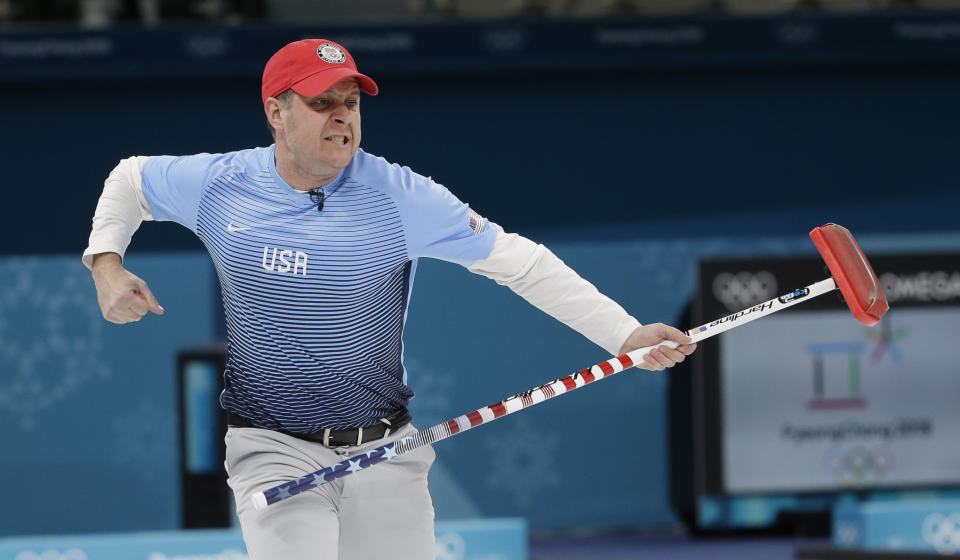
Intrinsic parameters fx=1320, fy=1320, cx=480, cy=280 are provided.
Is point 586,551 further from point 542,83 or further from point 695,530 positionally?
point 542,83

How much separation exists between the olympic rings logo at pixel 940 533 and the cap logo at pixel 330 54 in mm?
3834

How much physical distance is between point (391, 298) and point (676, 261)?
3319 millimetres

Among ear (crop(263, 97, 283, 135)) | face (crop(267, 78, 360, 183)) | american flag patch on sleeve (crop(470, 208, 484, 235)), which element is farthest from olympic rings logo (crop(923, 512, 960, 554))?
ear (crop(263, 97, 283, 135))

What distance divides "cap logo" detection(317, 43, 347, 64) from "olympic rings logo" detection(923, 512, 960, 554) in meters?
3.83

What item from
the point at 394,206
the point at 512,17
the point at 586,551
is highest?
the point at 512,17

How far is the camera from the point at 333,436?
A: 365cm

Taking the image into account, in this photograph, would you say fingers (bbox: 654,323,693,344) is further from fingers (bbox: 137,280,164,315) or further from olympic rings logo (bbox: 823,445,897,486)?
olympic rings logo (bbox: 823,445,897,486)

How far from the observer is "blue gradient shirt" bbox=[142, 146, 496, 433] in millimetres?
3561

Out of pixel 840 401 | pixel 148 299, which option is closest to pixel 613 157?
pixel 840 401

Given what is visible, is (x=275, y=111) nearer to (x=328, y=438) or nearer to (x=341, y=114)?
(x=341, y=114)

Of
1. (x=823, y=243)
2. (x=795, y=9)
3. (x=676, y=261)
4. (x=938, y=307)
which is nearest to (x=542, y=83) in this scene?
(x=795, y=9)

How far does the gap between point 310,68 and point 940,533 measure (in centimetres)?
397

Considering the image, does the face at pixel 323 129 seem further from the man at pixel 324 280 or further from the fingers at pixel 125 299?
the fingers at pixel 125 299

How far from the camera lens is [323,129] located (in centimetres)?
347
